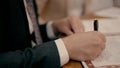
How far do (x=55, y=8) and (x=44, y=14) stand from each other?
4.9 inches

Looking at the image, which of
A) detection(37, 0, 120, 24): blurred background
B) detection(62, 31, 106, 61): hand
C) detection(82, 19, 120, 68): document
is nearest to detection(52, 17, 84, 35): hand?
detection(82, 19, 120, 68): document

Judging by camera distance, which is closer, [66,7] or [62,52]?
[62,52]

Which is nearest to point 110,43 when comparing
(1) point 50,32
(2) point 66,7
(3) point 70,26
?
(3) point 70,26

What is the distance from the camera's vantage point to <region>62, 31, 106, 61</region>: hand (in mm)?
803

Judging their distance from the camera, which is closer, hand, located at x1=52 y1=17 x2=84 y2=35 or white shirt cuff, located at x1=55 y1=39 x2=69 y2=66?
white shirt cuff, located at x1=55 y1=39 x2=69 y2=66

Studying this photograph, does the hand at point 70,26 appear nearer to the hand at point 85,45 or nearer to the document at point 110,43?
the document at point 110,43

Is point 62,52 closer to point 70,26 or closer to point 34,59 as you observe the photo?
point 34,59

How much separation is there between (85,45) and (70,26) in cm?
28

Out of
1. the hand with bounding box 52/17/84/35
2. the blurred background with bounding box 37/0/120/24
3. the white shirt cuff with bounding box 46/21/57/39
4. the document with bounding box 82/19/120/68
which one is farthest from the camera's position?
the blurred background with bounding box 37/0/120/24

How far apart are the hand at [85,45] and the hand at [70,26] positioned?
177 millimetres

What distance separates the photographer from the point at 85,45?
823 millimetres

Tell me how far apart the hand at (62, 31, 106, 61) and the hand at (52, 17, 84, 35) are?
0.58 feet

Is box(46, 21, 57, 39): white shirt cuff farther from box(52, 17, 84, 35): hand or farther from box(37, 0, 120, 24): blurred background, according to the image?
box(37, 0, 120, 24): blurred background

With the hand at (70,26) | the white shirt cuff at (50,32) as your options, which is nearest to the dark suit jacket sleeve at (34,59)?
the hand at (70,26)
